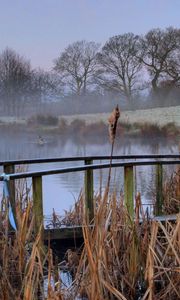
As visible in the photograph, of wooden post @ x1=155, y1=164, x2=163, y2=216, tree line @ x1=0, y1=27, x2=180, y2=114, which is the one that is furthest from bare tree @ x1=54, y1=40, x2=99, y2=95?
wooden post @ x1=155, y1=164, x2=163, y2=216

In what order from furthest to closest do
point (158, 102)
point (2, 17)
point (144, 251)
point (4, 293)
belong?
point (158, 102)
point (2, 17)
point (144, 251)
point (4, 293)

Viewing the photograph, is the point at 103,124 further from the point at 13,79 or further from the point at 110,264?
the point at 110,264

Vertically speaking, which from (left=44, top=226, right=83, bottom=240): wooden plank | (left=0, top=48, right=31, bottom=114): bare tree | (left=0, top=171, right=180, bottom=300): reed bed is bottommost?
(left=44, top=226, right=83, bottom=240): wooden plank

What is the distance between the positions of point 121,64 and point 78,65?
12.2 feet

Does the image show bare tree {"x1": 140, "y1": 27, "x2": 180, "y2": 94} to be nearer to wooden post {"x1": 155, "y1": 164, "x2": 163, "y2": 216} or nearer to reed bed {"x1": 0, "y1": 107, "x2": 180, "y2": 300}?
wooden post {"x1": 155, "y1": 164, "x2": 163, "y2": 216}

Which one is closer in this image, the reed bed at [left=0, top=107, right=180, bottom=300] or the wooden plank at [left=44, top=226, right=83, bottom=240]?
the reed bed at [left=0, top=107, right=180, bottom=300]

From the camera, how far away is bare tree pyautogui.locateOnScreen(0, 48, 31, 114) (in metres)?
45.5

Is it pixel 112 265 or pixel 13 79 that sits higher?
pixel 13 79

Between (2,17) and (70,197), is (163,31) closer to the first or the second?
(2,17)

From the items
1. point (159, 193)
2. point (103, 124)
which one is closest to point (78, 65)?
point (103, 124)

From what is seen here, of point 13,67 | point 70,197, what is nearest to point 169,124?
point 70,197

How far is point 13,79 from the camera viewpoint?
1919 inches

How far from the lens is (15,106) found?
4469 centimetres

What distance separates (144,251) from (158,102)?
124ft
